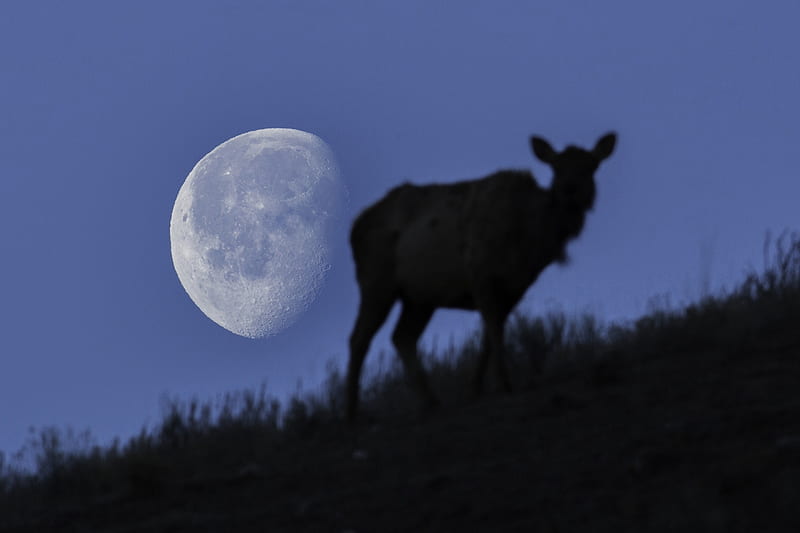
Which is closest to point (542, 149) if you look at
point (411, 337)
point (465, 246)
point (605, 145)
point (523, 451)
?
point (605, 145)

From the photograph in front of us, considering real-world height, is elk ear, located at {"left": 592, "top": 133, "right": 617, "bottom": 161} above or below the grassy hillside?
above

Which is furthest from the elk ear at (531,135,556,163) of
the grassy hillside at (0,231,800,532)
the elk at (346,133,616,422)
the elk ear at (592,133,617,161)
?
the grassy hillside at (0,231,800,532)

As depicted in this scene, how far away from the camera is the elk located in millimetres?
11469

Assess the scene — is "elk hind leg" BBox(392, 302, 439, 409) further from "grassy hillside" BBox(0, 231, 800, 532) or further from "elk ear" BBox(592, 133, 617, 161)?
"elk ear" BBox(592, 133, 617, 161)

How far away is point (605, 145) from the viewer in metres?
12.3

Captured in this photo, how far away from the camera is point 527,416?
9.69 metres

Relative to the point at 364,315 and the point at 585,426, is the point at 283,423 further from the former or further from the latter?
the point at 585,426

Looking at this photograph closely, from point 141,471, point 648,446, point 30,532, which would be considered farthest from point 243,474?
point 648,446

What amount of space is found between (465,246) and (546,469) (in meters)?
4.13

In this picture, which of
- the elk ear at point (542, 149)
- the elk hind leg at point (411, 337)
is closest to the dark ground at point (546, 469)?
the elk hind leg at point (411, 337)

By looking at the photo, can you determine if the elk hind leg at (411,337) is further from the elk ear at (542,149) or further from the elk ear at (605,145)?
the elk ear at (605,145)

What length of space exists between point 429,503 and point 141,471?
10.5 feet

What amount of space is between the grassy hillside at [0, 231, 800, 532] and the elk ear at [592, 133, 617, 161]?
157cm

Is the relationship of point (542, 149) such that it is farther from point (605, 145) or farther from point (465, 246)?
point (465, 246)
